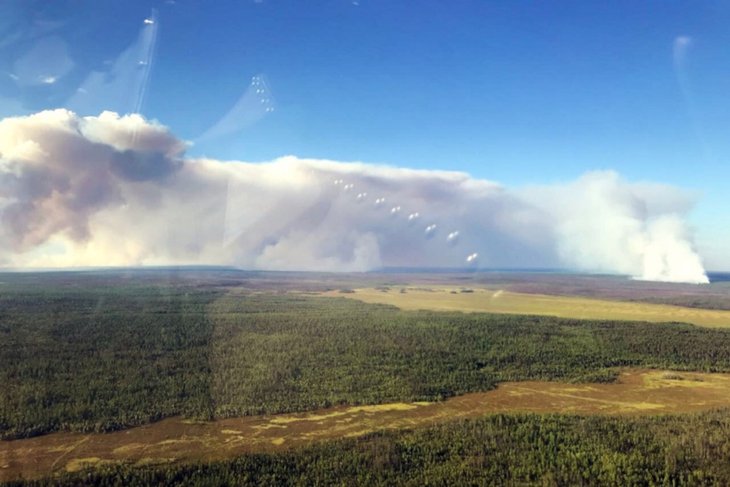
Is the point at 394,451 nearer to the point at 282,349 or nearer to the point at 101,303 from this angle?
the point at 282,349

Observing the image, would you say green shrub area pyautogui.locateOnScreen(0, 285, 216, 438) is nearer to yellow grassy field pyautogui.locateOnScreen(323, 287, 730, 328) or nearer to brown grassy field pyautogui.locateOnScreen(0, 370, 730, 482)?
brown grassy field pyautogui.locateOnScreen(0, 370, 730, 482)

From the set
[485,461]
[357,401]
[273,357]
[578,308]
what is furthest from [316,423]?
[578,308]

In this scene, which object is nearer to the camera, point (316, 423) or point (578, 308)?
point (316, 423)

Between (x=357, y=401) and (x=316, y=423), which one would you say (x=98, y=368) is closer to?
(x=316, y=423)

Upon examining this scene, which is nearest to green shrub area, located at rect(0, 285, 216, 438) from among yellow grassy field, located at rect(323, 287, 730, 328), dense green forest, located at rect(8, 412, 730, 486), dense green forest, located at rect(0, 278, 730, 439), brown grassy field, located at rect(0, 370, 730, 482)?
dense green forest, located at rect(0, 278, 730, 439)

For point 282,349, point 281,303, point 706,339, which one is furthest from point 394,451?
point 281,303
